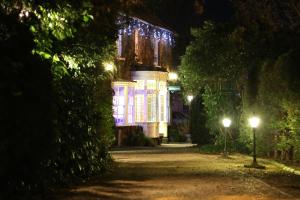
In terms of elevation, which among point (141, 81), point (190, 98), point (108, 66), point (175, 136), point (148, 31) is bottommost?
point (175, 136)

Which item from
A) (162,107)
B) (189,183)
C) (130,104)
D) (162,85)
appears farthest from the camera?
(162,107)

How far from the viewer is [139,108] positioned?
41.2 metres

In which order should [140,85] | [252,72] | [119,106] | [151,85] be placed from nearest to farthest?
[252,72], [119,106], [140,85], [151,85]

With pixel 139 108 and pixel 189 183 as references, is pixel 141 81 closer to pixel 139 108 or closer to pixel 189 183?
pixel 139 108

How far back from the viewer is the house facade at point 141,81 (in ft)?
130

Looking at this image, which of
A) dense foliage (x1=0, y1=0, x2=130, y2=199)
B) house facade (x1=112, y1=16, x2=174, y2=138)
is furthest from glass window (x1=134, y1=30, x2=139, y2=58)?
dense foliage (x1=0, y1=0, x2=130, y2=199)

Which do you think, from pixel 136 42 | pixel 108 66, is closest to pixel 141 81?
pixel 136 42

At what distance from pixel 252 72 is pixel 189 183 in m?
13.1

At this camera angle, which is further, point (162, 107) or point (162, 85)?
point (162, 107)

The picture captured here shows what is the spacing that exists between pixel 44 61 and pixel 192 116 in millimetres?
28913

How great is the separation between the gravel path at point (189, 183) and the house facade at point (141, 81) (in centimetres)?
1535

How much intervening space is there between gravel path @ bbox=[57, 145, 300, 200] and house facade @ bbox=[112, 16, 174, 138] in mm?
15348

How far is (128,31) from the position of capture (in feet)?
132

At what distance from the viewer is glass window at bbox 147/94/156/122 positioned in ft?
135
